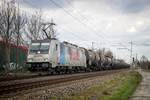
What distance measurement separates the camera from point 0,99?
41.0 ft

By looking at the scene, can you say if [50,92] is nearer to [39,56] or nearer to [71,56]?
[39,56]

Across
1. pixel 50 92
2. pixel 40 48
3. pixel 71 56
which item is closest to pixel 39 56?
pixel 40 48

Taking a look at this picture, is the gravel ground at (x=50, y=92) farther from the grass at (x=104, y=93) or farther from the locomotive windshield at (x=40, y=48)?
the locomotive windshield at (x=40, y=48)

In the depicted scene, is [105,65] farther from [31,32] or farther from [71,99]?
[71,99]

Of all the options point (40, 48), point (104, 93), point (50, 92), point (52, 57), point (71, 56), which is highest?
point (40, 48)

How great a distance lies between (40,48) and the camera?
30.2 meters

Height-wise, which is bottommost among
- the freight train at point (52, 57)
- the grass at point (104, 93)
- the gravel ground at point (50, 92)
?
the grass at point (104, 93)

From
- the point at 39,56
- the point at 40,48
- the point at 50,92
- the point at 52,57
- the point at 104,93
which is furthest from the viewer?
the point at 40,48

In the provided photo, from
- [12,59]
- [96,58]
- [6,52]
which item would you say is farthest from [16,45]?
[96,58]

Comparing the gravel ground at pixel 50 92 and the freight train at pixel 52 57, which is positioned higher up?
the freight train at pixel 52 57

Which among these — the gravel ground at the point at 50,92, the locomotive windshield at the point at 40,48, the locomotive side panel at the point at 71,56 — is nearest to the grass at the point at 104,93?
the gravel ground at the point at 50,92

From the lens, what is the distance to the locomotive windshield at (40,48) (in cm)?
2989

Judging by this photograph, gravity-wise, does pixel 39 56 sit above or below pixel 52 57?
above

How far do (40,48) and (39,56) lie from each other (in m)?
1.00
